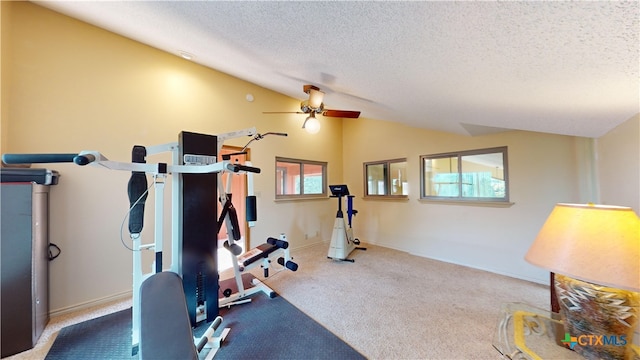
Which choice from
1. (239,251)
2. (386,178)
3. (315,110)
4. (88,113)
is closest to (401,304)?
(239,251)

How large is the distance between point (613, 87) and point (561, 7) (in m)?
0.86

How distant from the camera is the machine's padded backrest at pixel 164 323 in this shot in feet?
3.24

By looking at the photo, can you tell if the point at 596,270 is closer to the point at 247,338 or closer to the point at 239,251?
the point at 247,338

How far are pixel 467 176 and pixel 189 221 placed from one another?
402 cm

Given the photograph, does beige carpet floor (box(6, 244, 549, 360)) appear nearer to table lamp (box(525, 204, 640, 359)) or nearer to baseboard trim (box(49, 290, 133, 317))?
baseboard trim (box(49, 290, 133, 317))

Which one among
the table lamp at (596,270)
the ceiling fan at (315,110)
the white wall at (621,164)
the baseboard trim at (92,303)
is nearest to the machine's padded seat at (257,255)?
the baseboard trim at (92,303)

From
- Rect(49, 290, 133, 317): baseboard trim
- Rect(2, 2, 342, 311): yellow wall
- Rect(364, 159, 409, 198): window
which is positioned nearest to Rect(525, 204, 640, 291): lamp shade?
Rect(364, 159, 409, 198): window

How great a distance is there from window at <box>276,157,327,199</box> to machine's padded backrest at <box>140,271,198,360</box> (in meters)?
2.99

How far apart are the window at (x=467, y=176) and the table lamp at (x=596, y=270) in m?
2.67

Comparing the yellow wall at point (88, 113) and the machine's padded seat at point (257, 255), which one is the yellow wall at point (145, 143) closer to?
the yellow wall at point (88, 113)

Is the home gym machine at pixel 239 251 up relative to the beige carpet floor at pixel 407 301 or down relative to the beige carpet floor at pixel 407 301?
up

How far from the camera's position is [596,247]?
90 cm

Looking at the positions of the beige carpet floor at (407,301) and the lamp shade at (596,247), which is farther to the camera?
the beige carpet floor at (407,301)

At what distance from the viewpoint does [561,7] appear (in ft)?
2.52
